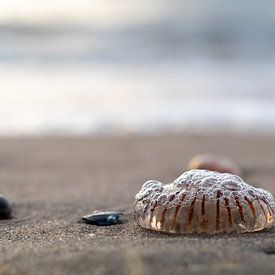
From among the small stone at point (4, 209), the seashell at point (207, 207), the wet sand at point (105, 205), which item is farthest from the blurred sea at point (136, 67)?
the seashell at point (207, 207)

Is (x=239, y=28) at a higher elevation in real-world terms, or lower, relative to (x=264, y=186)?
higher

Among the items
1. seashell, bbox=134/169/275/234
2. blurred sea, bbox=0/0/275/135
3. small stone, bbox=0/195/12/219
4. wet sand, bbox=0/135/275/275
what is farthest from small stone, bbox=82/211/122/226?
blurred sea, bbox=0/0/275/135

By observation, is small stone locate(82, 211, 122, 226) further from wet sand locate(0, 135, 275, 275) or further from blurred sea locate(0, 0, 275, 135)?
blurred sea locate(0, 0, 275, 135)

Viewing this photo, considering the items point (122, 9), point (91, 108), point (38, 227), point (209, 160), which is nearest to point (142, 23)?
point (122, 9)

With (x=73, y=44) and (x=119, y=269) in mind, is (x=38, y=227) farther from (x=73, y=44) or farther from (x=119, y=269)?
(x=73, y=44)

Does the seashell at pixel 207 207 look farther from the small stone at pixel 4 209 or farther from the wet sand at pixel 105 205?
the small stone at pixel 4 209

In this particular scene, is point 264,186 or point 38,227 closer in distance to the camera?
point 38,227

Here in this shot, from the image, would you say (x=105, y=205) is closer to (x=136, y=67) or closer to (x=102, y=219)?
(x=102, y=219)
